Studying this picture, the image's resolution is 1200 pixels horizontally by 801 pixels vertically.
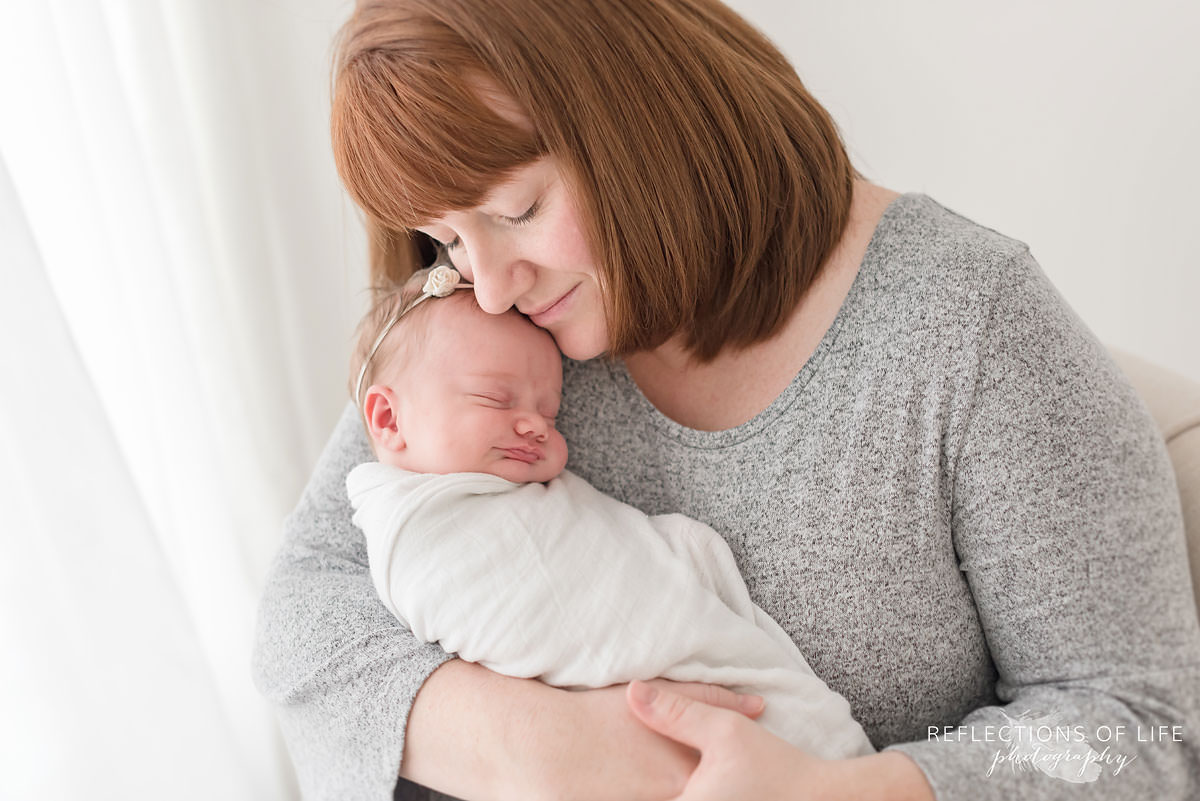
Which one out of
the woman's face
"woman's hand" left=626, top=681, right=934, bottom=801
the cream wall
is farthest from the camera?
the cream wall

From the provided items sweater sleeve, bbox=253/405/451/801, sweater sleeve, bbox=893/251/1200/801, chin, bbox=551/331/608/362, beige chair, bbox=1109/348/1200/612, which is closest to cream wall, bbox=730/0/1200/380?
beige chair, bbox=1109/348/1200/612

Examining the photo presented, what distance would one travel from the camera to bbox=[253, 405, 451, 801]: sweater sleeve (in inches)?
45.4

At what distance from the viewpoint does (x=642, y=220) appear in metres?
1.09

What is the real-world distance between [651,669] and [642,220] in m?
0.52

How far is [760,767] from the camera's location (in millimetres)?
964

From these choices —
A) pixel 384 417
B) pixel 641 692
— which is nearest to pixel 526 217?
pixel 384 417

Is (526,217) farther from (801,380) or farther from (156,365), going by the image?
(156,365)

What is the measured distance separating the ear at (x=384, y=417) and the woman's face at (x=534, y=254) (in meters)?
0.20

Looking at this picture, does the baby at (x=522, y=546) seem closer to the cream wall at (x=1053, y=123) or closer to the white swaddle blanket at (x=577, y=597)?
the white swaddle blanket at (x=577, y=597)

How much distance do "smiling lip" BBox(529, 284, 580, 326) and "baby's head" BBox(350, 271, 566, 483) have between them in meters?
0.03

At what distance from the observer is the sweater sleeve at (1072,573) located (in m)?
0.97

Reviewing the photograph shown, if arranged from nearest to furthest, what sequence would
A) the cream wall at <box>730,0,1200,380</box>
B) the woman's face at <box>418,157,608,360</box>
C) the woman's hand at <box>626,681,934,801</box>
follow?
the woman's hand at <box>626,681,934,801</box>, the woman's face at <box>418,157,608,360</box>, the cream wall at <box>730,0,1200,380</box>

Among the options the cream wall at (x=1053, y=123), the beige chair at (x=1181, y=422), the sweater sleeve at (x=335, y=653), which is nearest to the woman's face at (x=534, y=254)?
the sweater sleeve at (x=335, y=653)

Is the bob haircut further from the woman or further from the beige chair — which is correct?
the beige chair
